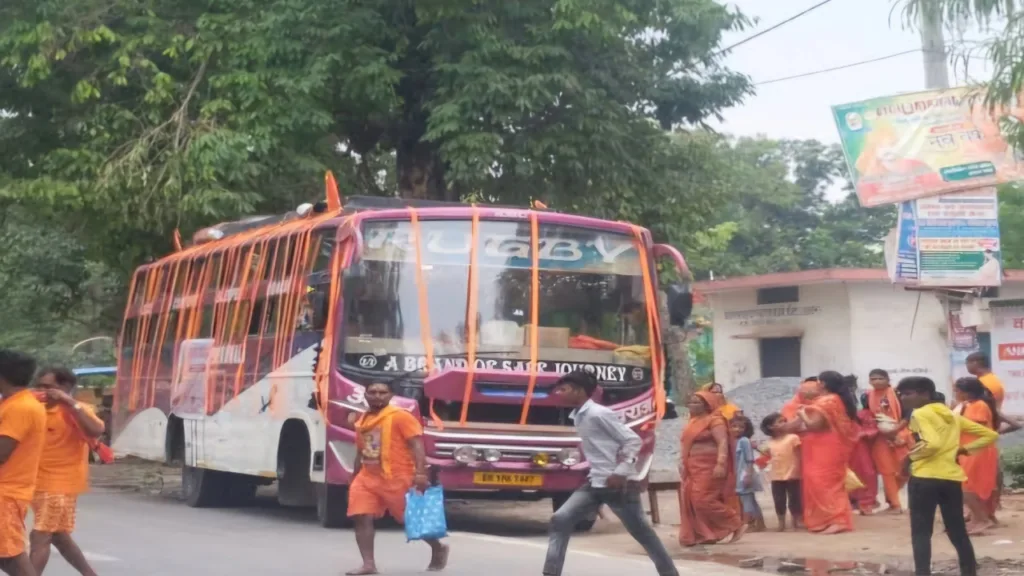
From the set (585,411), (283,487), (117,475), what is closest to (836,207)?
(117,475)

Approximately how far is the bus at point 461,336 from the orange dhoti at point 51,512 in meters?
4.12

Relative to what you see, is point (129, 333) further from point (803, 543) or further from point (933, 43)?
point (933, 43)

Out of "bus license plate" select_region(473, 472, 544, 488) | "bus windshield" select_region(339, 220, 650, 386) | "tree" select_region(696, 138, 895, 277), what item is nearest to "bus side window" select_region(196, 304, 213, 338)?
"bus windshield" select_region(339, 220, 650, 386)

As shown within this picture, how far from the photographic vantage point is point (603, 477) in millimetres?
8852

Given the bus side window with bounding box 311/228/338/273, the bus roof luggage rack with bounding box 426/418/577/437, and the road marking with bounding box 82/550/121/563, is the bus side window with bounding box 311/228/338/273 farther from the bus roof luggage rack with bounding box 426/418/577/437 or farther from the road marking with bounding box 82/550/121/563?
the road marking with bounding box 82/550/121/563

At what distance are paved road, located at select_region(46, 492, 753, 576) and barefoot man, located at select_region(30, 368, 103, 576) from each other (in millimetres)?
1801

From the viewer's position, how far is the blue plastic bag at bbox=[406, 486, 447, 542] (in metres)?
9.80

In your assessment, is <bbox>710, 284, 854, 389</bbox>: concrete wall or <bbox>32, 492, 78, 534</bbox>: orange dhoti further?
<bbox>710, 284, 854, 389</bbox>: concrete wall

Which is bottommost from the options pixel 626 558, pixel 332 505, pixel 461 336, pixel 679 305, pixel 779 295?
pixel 626 558

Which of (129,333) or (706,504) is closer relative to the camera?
(706,504)

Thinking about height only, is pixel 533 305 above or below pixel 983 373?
above

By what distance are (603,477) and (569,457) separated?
4.14 m

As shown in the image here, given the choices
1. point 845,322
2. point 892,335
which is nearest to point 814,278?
point 845,322

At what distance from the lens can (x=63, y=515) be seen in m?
8.43
